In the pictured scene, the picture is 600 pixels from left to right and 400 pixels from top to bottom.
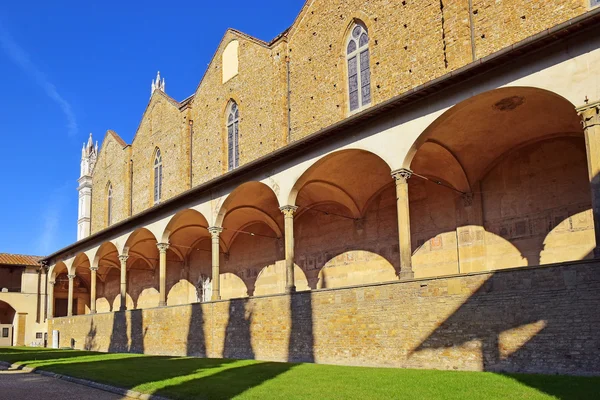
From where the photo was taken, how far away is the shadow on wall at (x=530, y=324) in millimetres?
9781

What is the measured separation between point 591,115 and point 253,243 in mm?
16643

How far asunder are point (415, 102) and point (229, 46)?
13.3 meters

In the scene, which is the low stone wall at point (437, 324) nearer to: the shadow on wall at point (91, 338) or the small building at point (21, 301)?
the shadow on wall at point (91, 338)

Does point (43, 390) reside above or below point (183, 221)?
below

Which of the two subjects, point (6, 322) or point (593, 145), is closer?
point (593, 145)

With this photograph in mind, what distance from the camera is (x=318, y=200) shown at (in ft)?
68.5

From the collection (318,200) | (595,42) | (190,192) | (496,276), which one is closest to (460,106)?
(595,42)

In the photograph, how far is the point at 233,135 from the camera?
79.5ft

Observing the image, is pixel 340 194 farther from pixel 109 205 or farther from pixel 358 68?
pixel 109 205

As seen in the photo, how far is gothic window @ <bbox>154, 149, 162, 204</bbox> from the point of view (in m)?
29.2

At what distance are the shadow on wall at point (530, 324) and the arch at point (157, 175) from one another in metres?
20.0

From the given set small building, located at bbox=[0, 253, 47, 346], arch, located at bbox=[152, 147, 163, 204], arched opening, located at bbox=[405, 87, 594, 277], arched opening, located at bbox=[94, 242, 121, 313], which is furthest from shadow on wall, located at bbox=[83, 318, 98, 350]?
arched opening, located at bbox=[405, 87, 594, 277]

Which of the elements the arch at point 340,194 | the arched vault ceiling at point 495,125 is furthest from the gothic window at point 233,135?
the arched vault ceiling at point 495,125

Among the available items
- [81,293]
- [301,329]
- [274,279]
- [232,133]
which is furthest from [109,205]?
[301,329]
